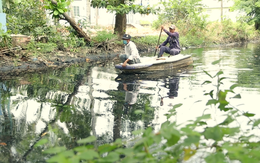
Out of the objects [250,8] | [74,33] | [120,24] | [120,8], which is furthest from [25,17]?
[250,8]

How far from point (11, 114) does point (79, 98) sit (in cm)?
162

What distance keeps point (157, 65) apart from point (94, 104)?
4.46 metres

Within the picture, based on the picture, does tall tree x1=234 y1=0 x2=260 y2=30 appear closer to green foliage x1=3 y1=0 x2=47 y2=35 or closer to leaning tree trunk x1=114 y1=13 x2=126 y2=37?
leaning tree trunk x1=114 y1=13 x2=126 y2=37

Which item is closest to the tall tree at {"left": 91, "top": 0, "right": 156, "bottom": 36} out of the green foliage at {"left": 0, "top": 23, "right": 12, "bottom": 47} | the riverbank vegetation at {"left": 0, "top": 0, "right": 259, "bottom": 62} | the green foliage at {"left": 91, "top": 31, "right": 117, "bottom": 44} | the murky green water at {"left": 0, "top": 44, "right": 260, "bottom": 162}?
the riverbank vegetation at {"left": 0, "top": 0, "right": 259, "bottom": 62}

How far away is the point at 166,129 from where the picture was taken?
87.1 inches

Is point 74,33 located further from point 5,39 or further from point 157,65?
point 157,65

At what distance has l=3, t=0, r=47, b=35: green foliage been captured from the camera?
14.1 metres

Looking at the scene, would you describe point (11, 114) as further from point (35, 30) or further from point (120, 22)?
point (120, 22)

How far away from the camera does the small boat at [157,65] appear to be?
386 inches

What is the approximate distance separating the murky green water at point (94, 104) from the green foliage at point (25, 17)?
476 cm

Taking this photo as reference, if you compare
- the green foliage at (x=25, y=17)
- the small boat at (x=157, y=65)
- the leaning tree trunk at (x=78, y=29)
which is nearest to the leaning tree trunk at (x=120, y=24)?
the leaning tree trunk at (x=78, y=29)

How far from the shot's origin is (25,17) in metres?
15.7

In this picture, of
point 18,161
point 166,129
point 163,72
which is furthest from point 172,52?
point 166,129

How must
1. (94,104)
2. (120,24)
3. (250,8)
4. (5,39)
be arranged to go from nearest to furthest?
(94,104)
(5,39)
(120,24)
(250,8)
